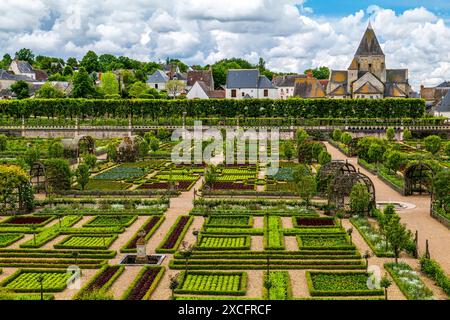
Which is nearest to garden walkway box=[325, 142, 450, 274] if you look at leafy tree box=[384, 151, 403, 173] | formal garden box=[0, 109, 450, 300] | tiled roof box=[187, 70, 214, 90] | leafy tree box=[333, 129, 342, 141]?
formal garden box=[0, 109, 450, 300]

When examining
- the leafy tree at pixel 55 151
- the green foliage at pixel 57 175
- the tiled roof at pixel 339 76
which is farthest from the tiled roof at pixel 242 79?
the green foliage at pixel 57 175

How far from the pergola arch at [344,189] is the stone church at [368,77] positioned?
67477 millimetres

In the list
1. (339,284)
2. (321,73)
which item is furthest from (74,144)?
(321,73)

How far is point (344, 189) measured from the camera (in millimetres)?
28547

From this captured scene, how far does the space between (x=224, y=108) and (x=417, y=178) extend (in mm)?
47435

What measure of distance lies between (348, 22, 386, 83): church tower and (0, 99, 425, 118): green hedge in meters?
23.4

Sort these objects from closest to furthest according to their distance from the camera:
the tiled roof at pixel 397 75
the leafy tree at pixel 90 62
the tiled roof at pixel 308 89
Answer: the tiled roof at pixel 308 89 → the tiled roof at pixel 397 75 → the leafy tree at pixel 90 62

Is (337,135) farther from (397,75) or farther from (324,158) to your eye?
(397,75)

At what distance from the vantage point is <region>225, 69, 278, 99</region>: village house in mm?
100688

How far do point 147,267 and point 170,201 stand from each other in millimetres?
12242

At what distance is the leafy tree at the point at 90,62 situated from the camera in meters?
143

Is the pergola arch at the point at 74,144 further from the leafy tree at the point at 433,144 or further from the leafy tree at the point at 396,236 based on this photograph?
the leafy tree at the point at 396,236
